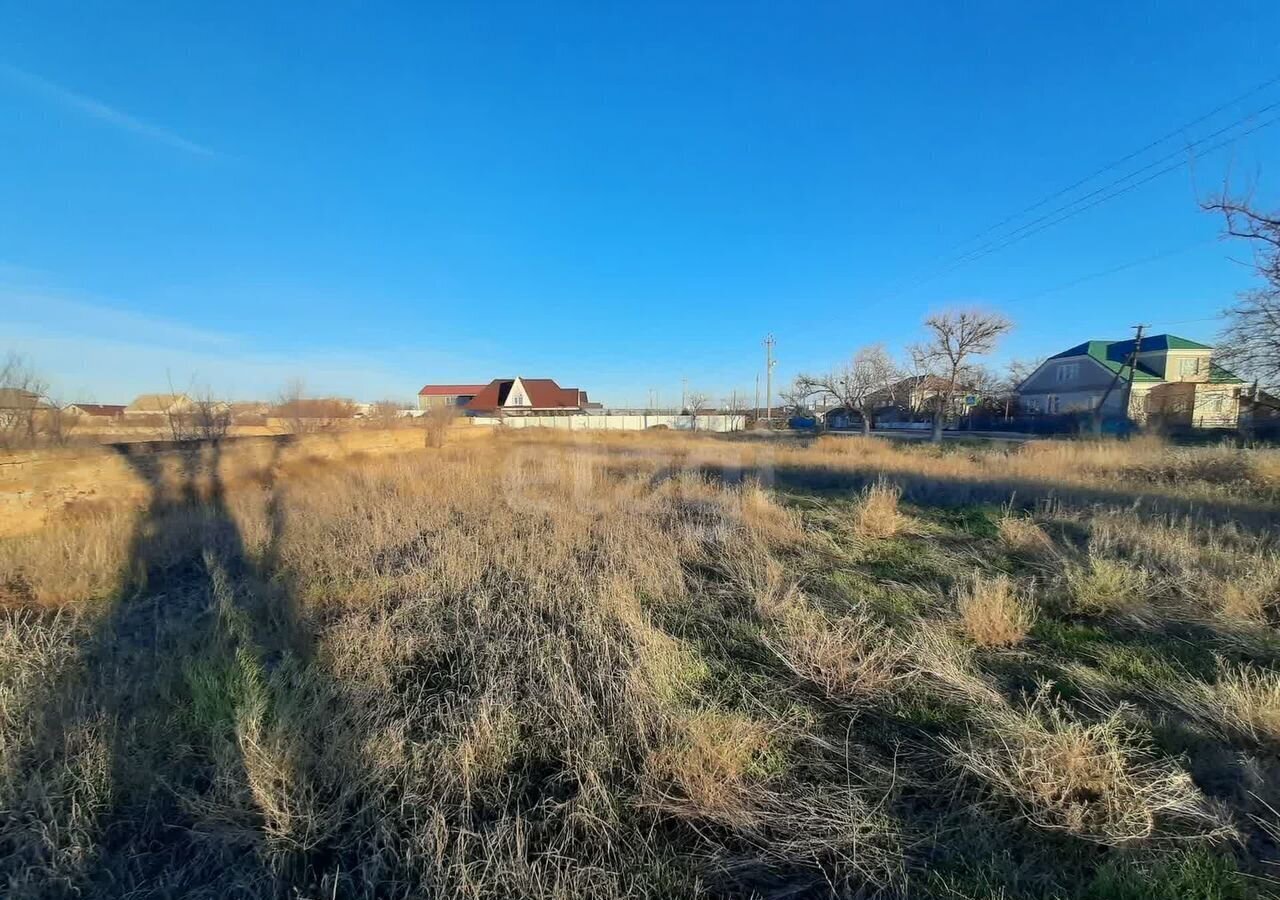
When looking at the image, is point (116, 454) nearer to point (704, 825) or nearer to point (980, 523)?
point (704, 825)

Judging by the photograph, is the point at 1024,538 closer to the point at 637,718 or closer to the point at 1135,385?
the point at 637,718

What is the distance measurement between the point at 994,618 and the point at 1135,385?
45775 mm

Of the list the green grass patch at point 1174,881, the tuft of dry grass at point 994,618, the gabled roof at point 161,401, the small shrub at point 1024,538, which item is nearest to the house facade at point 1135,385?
the small shrub at point 1024,538

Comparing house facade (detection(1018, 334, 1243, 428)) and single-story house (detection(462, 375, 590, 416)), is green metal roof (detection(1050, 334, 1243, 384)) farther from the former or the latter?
single-story house (detection(462, 375, 590, 416))

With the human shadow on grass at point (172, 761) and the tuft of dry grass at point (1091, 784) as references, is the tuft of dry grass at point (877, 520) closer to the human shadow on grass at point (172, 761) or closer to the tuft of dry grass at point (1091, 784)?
the tuft of dry grass at point (1091, 784)

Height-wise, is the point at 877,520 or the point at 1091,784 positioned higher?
the point at 877,520

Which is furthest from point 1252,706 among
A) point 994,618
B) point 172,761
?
point 172,761

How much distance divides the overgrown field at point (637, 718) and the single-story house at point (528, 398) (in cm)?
4303

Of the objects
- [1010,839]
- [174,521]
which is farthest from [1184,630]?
[174,521]

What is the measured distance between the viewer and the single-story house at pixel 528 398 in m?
48.4

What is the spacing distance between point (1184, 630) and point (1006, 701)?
2216 mm

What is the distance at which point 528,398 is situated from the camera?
50438mm

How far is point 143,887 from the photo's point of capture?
179 cm

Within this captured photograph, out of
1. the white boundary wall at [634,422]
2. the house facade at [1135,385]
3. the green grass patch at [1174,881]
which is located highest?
the house facade at [1135,385]
